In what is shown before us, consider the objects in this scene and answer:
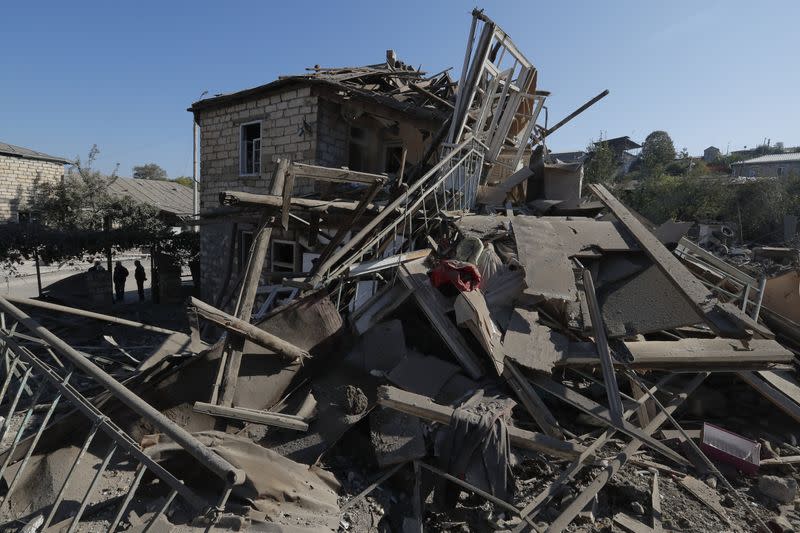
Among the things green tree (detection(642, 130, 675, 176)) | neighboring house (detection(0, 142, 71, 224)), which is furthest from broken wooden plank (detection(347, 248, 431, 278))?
green tree (detection(642, 130, 675, 176))

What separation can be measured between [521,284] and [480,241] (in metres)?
0.94

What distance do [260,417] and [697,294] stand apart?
526 centimetres

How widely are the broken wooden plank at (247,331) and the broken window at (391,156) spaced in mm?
8595

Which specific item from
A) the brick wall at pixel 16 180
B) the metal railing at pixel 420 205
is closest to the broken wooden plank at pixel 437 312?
the metal railing at pixel 420 205

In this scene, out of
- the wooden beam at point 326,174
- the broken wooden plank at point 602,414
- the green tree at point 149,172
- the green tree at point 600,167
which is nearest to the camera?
the broken wooden plank at point 602,414

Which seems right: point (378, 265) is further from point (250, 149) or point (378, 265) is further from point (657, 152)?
point (657, 152)

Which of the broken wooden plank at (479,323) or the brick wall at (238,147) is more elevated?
→ the brick wall at (238,147)

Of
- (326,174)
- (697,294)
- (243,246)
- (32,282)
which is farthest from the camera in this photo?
(32,282)

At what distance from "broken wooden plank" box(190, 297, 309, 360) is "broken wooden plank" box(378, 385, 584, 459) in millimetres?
1216

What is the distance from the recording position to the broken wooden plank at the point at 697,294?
467 centimetres

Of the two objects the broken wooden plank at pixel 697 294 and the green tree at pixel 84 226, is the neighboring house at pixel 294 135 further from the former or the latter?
the broken wooden plank at pixel 697 294

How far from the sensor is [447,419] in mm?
3814

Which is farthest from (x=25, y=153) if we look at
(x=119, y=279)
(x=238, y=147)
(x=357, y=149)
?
(x=357, y=149)

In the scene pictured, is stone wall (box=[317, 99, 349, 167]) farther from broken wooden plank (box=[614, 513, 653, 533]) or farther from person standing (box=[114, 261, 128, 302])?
person standing (box=[114, 261, 128, 302])
